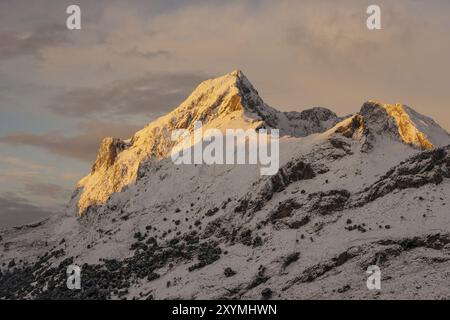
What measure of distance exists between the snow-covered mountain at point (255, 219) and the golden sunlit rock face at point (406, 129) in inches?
8.2

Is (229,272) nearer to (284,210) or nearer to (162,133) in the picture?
(284,210)

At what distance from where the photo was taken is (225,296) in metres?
72.5

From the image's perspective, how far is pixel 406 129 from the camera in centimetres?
10319

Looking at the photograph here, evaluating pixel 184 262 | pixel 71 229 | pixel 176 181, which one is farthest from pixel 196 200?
pixel 71 229

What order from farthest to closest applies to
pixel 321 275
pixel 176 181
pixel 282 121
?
pixel 282 121 < pixel 176 181 < pixel 321 275

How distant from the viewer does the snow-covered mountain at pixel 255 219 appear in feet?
233

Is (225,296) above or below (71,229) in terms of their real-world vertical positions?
below

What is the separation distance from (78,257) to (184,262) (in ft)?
72.2

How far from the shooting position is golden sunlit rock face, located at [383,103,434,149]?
10109 cm

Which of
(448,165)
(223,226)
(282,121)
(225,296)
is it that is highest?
(282,121)

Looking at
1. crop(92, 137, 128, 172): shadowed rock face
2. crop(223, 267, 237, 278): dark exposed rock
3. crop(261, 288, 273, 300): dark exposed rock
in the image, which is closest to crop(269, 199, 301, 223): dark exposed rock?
crop(223, 267, 237, 278): dark exposed rock

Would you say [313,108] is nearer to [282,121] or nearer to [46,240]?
[282,121]

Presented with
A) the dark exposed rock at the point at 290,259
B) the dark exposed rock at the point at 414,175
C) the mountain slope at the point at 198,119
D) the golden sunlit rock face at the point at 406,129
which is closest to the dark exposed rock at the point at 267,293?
the dark exposed rock at the point at 290,259

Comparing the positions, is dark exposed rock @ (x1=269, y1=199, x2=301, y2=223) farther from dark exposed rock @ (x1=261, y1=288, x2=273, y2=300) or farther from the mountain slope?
the mountain slope
